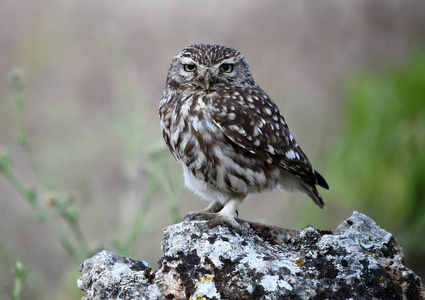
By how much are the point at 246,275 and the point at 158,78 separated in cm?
753

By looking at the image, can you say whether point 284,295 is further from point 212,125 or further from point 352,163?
point 352,163

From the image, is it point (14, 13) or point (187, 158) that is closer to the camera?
point (187, 158)

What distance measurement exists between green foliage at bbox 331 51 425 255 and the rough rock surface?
3.51 meters

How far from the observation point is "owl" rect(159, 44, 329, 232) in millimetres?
3457

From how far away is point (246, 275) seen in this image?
2469 mm

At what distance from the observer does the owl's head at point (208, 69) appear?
3637 millimetres

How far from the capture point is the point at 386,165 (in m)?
6.40

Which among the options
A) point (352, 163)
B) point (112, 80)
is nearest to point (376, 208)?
point (352, 163)

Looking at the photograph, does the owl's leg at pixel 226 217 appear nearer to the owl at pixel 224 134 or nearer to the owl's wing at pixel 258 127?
the owl at pixel 224 134

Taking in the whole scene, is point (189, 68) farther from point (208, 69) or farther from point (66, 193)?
point (66, 193)

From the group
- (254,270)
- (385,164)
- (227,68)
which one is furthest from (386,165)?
(254,270)

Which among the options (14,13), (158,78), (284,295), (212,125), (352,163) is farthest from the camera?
(14,13)

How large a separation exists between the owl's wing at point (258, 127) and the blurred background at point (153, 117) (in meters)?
0.60

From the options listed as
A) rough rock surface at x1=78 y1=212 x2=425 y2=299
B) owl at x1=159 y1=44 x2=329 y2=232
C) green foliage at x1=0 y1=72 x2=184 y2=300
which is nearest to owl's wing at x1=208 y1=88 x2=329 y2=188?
owl at x1=159 y1=44 x2=329 y2=232
